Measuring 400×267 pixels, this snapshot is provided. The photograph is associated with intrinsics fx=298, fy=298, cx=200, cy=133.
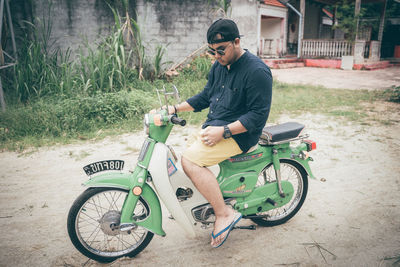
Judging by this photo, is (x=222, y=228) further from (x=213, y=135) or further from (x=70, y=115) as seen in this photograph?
(x=70, y=115)

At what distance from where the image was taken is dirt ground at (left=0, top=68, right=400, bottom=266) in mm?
2365

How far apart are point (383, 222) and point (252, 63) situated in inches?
78.4

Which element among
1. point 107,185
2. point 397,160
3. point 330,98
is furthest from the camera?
point 330,98

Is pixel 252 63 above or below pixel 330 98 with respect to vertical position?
above

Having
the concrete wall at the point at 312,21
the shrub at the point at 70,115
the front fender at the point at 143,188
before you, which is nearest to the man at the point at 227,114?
the front fender at the point at 143,188

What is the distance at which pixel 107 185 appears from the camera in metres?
2.14

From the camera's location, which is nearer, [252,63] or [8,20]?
[252,63]

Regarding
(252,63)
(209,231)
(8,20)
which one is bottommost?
(209,231)

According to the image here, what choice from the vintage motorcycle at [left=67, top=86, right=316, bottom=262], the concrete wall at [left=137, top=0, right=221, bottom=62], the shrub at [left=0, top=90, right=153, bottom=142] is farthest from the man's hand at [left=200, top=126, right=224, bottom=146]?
the concrete wall at [left=137, top=0, right=221, bottom=62]

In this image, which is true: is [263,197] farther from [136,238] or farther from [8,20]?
[8,20]

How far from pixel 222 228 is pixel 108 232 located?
87 cm

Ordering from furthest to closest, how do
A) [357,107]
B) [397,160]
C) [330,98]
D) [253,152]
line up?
1. [330,98]
2. [357,107]
3. [397,160]
4. [253,152]

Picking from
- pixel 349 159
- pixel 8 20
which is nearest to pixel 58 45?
pixel 8 20

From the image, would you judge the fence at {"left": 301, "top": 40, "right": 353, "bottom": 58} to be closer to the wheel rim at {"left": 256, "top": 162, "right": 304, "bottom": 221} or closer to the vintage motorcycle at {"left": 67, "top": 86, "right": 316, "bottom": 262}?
the wheel rim at {"left": 256, "top": 162, "right": 304, "bottom": 221}
